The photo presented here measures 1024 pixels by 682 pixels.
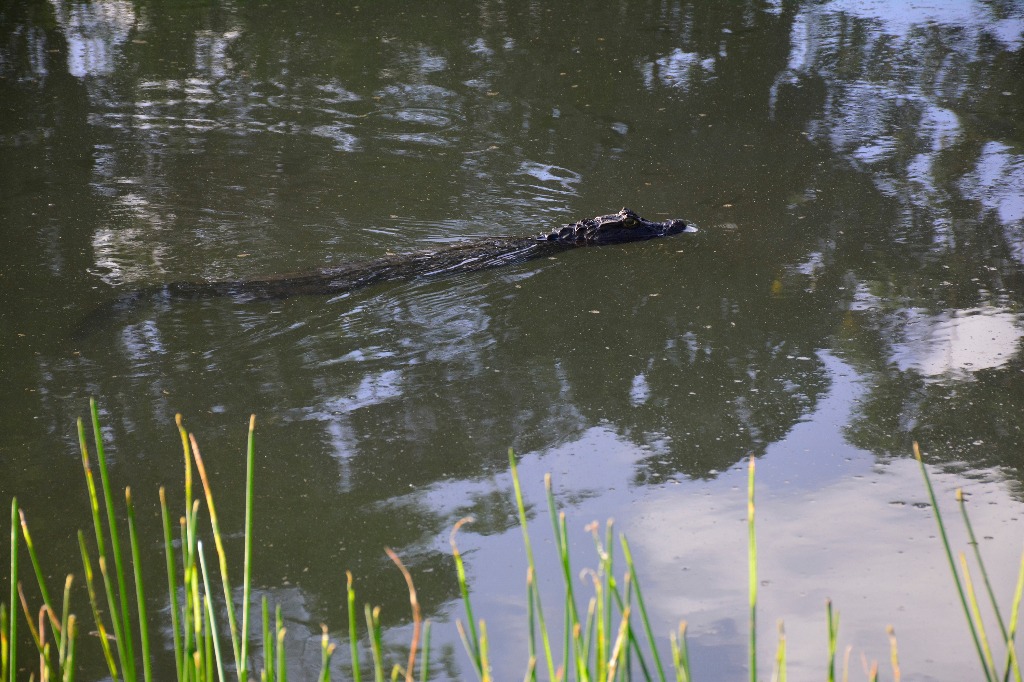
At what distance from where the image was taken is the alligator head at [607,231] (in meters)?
5.55

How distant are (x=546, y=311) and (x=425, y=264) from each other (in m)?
Answer: 0.83

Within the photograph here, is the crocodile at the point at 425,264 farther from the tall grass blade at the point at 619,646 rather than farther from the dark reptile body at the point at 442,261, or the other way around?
the tall grass blade at the point at 619,646

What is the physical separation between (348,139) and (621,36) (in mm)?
3370

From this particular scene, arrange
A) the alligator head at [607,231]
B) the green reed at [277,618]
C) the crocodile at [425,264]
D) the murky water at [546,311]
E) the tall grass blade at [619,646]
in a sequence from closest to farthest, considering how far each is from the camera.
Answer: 1. the tall grass blade at [619,646]
2. the green reed at [277,618]
3. the murky water at [546,311]
4. the crocodile at [425,264]
5. the alligator head at [607,231]

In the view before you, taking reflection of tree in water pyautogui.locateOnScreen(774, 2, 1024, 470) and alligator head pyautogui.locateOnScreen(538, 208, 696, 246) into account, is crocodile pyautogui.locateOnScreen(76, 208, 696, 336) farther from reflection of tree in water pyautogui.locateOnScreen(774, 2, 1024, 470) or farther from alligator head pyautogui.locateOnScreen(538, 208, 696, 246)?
reflection of tree in water pyautogui.locateOnScreen(774, 2, 1024, 470)

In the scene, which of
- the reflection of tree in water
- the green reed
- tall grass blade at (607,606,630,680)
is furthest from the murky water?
tall grass blade at (607,606,630,680)

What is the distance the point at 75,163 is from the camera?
6629 millimetres

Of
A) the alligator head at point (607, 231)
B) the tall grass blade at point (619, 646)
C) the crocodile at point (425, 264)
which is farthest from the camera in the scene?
the alligator head at point (607, 231)

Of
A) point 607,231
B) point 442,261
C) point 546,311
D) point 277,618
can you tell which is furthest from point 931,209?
point 277,618

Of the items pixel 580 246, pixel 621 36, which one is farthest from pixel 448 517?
pixel 621 36

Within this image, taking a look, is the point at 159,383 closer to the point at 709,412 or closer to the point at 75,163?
the point at 709,412

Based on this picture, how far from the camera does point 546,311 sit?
4.82 meters

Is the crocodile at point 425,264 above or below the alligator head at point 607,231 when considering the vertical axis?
below

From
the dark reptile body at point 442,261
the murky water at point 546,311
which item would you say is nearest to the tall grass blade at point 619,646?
the murky water at point 546,311
